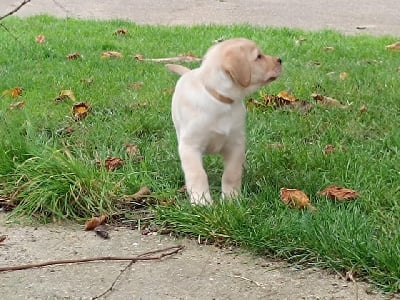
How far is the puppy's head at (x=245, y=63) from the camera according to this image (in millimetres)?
3492

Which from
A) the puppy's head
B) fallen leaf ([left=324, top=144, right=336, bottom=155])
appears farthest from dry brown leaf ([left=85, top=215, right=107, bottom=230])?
fallen leaf ([left=324, top=144, right=336, bottom=155])

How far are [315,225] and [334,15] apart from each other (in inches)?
290

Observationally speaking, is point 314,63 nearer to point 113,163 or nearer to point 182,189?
point 113,163

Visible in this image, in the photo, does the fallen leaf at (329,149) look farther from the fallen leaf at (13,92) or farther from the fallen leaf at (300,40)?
the fallen leaf at (300,40)

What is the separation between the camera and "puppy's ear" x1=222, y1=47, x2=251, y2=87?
11.4 ft

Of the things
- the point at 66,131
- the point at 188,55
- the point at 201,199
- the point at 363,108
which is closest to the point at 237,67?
the point at 201,199

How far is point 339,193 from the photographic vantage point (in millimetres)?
3496

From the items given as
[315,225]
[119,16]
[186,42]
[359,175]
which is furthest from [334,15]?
[315,225]

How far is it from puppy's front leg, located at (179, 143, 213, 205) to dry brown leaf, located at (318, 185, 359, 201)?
1.71ft

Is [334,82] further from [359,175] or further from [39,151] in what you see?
[39,151]

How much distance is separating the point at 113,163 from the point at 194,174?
0.59m

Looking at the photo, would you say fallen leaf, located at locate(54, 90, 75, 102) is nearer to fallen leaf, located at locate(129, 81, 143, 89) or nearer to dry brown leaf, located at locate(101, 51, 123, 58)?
fallen leaf, located at locate(129, 81, 143, 89)

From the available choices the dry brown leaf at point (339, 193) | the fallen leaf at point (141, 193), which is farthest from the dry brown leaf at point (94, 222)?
the dry brown leaf at point (339, 193)

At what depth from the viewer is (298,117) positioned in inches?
187
